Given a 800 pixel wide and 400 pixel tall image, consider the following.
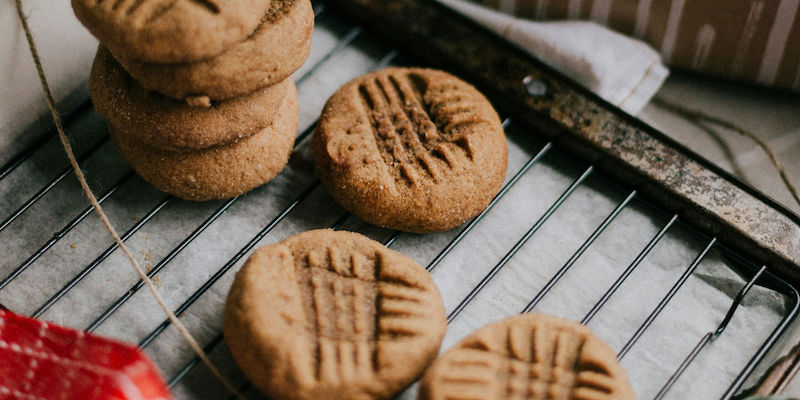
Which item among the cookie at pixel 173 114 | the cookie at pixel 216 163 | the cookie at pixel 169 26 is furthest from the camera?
the cookie at pixel 216 163

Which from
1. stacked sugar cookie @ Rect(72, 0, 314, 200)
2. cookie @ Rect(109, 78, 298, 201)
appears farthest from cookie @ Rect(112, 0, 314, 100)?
cookie @ Rect(109, 78, 298, 201)

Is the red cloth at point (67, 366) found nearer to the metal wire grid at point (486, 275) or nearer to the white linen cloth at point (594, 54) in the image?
the metal wire grid at point (486, 275)

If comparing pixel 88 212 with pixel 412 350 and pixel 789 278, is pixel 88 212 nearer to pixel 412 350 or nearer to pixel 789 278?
pixel 412 350

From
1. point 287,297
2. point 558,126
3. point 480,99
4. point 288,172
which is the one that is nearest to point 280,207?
point 288,172

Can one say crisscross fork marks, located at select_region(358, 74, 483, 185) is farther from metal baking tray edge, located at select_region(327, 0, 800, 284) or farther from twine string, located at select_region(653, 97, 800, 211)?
twine string, located at select_region(653, 97, 800, 211)

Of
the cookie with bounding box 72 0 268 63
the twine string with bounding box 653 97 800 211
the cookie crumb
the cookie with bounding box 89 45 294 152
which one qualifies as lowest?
the twine string with bounding box 653 97 800 211

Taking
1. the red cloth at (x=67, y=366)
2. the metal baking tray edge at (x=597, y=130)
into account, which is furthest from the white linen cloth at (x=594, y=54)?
the red cloth at (x=67, y=366)
